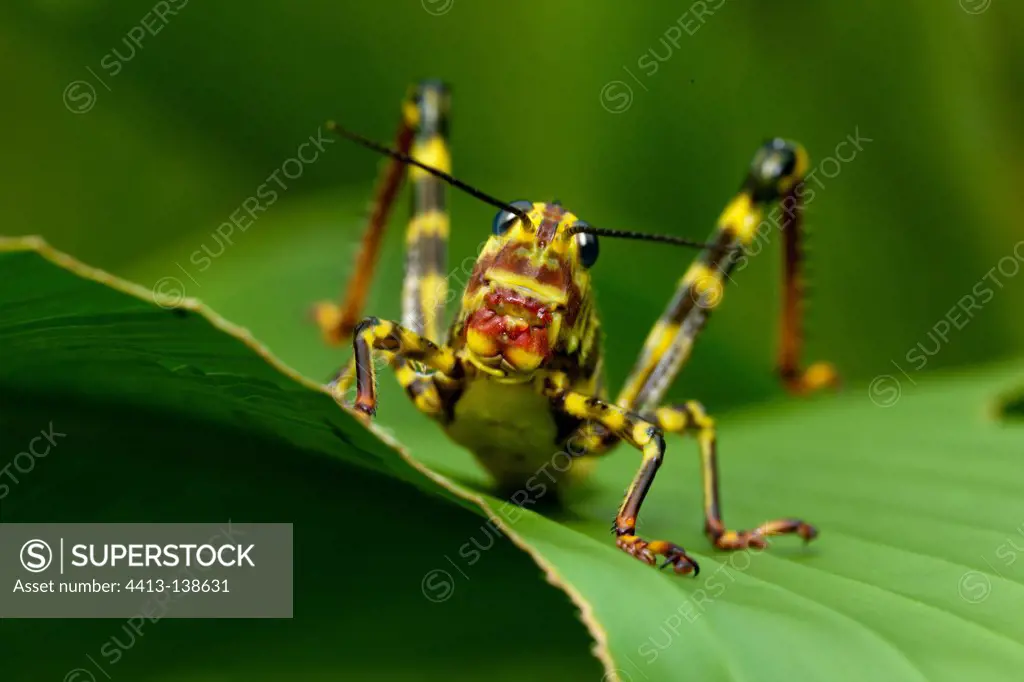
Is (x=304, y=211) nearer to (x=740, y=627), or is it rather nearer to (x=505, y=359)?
(x=505, y=359)

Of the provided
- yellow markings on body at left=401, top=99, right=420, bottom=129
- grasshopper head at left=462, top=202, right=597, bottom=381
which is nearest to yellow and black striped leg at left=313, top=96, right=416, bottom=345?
yellow markings on body at left=401, top=99, right=420, bottom=129

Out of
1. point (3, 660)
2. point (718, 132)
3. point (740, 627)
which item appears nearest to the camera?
point (740, 627)

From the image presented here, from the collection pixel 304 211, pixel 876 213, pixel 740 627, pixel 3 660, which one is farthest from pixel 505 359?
pixel 876 213

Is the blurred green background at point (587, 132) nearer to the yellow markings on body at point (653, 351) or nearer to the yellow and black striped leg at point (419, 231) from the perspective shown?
the yellow and black striped leg at point (419, 231)

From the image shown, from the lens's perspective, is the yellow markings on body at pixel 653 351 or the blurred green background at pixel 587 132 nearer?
the yellow markings on body at pixel 653 351

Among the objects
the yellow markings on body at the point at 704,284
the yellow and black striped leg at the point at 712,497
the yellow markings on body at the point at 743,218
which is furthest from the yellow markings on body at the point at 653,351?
the yellow and black striped leg at the point at 712,497

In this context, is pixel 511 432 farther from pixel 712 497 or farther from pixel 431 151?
pixel 431 151

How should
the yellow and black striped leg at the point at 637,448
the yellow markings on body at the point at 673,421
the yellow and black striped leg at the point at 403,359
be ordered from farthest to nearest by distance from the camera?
the yellow markings on body at the point at 673,421 < the yellow and black striped leg at the point at 403,359 < the yellow and black striped leg at the point at 637,448
